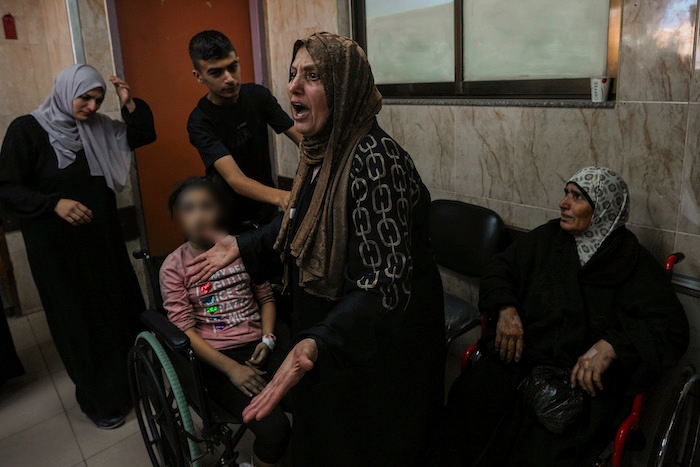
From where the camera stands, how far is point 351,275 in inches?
46.0

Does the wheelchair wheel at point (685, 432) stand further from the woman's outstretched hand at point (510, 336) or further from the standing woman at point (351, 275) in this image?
the standing woman at point (351, 275)

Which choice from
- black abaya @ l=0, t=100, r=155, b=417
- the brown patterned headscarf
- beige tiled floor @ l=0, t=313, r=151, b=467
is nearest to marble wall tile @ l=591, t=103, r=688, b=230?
the brown patterned headscarf

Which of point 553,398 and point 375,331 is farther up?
point 375,331

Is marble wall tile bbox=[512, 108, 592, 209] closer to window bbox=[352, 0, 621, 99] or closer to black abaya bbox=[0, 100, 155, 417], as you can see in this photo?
window bbox=[352, 0, 621, 99]

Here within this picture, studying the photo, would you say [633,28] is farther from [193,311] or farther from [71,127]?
[71,127]

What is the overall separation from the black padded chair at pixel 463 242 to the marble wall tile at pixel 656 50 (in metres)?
0.73

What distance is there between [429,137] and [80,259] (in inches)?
67.0

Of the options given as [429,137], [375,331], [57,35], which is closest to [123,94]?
[57,35]

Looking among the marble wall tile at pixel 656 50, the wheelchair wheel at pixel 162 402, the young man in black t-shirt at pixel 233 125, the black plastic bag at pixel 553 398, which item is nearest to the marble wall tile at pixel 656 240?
the marble wall tile at pixel 656 50

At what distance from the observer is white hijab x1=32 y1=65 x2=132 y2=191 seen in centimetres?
226

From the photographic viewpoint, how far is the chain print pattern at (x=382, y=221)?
3.68 ft

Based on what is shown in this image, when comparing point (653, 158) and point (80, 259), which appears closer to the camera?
point (653, 158)

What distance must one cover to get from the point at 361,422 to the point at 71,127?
1.81 metres

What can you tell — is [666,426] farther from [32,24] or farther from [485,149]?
[32,24]
